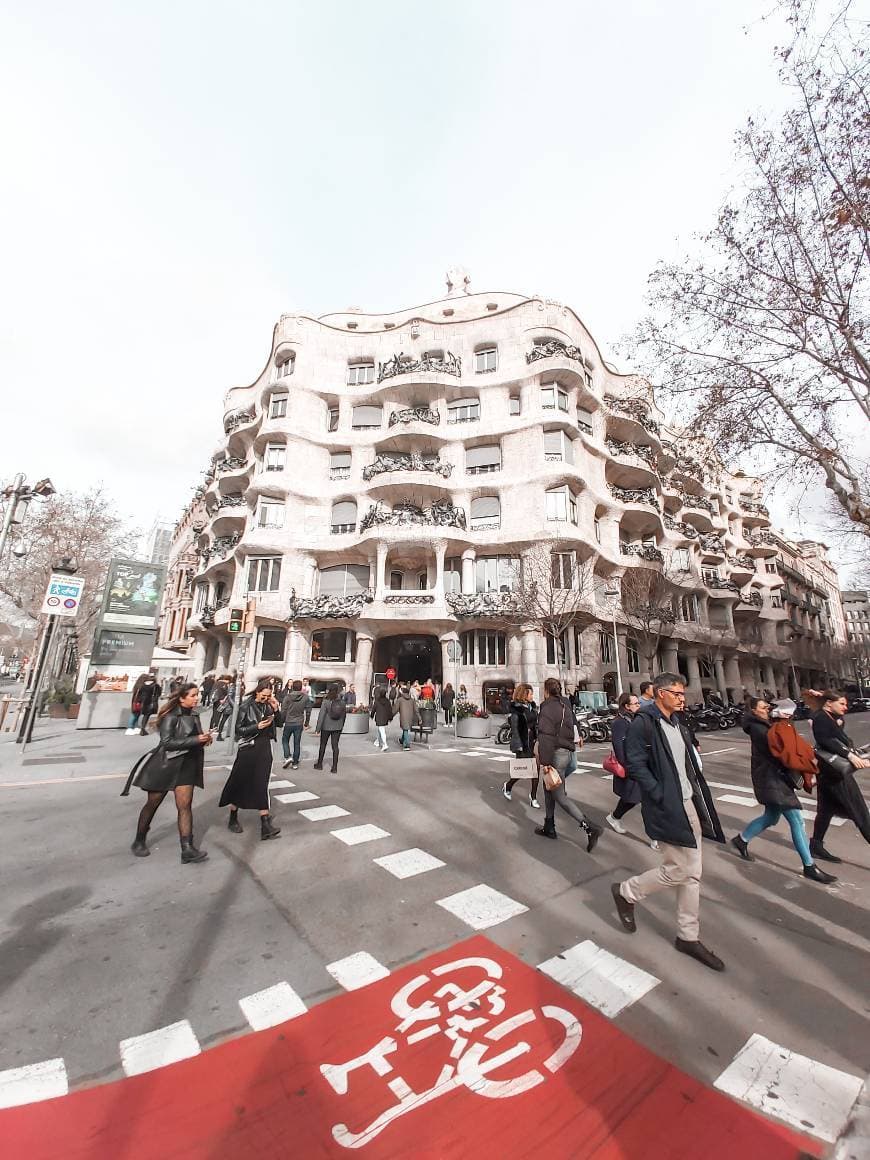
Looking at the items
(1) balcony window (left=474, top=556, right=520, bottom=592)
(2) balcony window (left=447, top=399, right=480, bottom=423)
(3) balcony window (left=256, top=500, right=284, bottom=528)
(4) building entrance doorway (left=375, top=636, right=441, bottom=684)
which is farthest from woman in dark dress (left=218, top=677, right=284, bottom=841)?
(2) balcony window (left=447, top=399, right=480, bottom=423)

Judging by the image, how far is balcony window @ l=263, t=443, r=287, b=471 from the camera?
90.0 feet

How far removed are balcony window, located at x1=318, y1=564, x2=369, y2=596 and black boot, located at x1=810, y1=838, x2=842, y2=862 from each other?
22.3m

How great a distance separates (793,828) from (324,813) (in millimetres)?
5692

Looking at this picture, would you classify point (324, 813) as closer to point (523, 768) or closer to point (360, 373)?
point (523, 768)

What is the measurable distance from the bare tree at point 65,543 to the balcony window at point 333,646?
42.4 ft

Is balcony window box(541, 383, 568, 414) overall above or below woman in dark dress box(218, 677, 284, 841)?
above

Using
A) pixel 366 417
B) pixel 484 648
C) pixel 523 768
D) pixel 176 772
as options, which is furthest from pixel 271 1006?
pixel 366 417

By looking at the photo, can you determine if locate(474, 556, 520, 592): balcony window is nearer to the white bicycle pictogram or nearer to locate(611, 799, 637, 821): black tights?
locate(611, 799, 637, 821): black tights

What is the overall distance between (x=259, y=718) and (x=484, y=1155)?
503 cm

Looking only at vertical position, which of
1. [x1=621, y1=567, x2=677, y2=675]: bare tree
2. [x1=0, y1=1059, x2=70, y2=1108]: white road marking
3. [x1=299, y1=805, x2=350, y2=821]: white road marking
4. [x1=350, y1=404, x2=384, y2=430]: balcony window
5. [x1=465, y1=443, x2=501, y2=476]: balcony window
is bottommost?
[x1=0, y1=1059, x2=70, y2=1108]: white road marking

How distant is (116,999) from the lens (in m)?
2.93

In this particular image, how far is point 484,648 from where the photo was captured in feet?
81.5

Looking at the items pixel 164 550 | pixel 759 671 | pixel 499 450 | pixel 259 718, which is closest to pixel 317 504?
pixel 499 450

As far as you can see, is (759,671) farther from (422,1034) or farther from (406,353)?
(422,1034)
